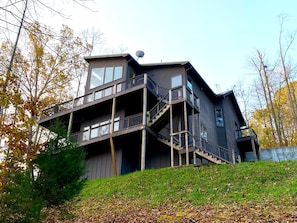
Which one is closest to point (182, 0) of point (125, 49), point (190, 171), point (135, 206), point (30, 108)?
point (30, 108)

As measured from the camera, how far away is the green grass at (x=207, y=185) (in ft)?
27.3

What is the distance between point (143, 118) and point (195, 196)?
6.49 meters

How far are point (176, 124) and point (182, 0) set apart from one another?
459 inches

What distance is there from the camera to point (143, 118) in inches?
580

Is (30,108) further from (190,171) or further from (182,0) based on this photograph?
(190,171)

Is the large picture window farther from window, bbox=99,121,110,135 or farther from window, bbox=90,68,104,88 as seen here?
window, bbox=99,121,110,135

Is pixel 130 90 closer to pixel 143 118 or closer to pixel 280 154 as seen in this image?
pixel 143 118

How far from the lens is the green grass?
833 centimetres

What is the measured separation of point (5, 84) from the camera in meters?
5.51

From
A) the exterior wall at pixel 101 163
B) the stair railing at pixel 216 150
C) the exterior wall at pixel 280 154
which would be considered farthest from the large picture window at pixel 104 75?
the exterior wall at pixel 280 154

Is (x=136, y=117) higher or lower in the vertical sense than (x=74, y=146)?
higher

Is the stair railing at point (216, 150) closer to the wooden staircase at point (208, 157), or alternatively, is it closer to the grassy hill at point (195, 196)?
the wooden staircase at point (208, 157)

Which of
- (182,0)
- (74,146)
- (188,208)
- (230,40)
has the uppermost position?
(230,40)

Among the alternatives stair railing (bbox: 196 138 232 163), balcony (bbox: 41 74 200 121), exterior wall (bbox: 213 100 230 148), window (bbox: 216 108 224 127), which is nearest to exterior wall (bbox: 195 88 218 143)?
exterior wall (bbox: 213 100 230 148)
